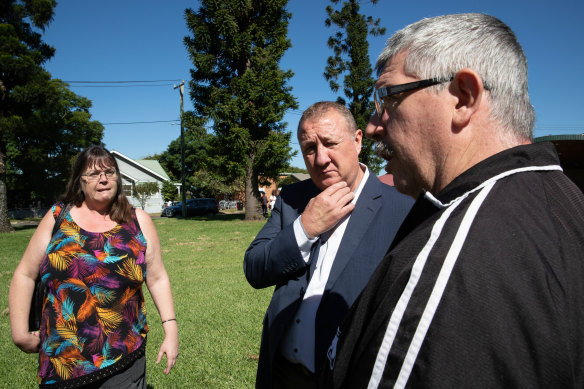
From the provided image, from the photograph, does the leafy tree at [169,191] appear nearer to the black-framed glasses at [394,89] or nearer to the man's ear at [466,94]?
the black-framed glasses at [394,89]

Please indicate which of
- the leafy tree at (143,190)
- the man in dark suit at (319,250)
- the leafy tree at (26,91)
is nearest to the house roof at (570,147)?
the man in dark suit at (319,250)

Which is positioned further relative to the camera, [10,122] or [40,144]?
[40,144]

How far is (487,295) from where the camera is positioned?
2.10 ft

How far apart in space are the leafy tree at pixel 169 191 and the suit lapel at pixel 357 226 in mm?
50341

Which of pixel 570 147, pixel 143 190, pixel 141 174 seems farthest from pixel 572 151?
pixel 141 174

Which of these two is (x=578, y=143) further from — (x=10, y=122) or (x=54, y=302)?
(x=10, y=122)

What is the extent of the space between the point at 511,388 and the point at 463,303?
0.16m

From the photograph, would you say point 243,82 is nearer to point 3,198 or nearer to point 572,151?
point 3,198

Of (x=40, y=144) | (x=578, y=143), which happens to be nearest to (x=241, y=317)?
(x=578, y=143)

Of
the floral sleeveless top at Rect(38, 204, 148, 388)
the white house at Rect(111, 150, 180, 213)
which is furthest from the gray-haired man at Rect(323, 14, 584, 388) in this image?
the white house at Rect(111, 150, 180, 213)

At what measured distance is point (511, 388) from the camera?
0.62m

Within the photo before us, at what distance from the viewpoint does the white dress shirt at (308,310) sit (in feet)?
6.13

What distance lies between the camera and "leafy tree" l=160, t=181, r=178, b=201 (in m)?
50.3

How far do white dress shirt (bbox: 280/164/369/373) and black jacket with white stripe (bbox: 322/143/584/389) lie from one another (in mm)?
1059
